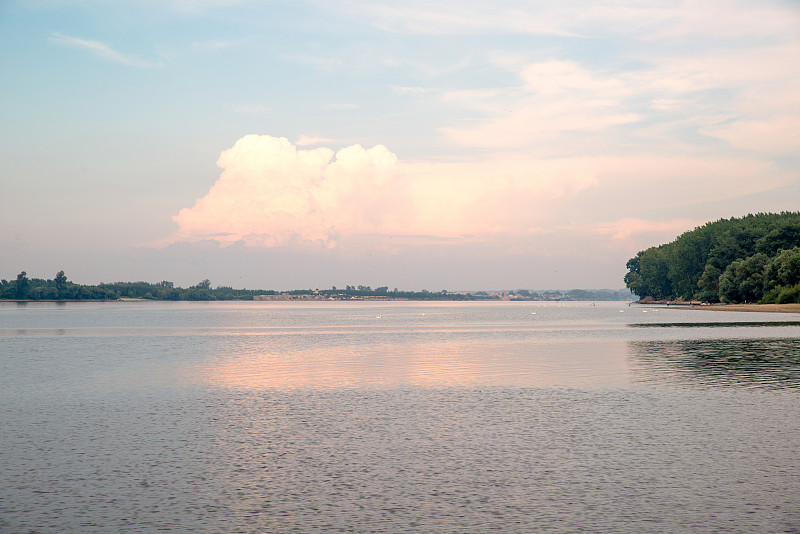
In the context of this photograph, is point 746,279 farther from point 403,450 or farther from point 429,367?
point 403,450

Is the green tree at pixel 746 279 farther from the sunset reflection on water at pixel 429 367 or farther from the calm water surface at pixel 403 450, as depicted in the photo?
the calm water surface at pixel 403 450

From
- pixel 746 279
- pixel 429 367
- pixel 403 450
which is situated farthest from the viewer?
pixel 746 279

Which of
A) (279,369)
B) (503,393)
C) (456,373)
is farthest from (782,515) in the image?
(279,369)

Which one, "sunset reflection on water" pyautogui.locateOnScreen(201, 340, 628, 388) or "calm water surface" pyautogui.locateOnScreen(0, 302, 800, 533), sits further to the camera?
"sunset reflection on water" pyautogui.locateOnScreen(201, 340, 628, 388)

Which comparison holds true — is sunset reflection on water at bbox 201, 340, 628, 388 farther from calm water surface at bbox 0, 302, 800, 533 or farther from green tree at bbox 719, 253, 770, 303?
green tree at bbox 719, 253, 770, 303

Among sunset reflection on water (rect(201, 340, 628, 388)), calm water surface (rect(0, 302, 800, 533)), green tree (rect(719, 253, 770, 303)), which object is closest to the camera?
calm water surface (rect(0, 302, 800, 533))

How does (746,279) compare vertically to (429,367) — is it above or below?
above

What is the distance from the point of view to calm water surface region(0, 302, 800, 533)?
48.6ft

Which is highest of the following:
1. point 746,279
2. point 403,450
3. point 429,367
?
point 746,279

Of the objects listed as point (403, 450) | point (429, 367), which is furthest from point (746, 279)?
point (403, 450)

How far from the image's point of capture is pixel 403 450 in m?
21.2

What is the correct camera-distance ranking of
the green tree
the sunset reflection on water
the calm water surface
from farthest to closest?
the green tree < the sunset reflection on water < the calm water surface

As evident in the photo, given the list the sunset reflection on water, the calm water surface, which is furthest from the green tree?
the calm water surface

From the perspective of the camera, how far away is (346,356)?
57.2m
